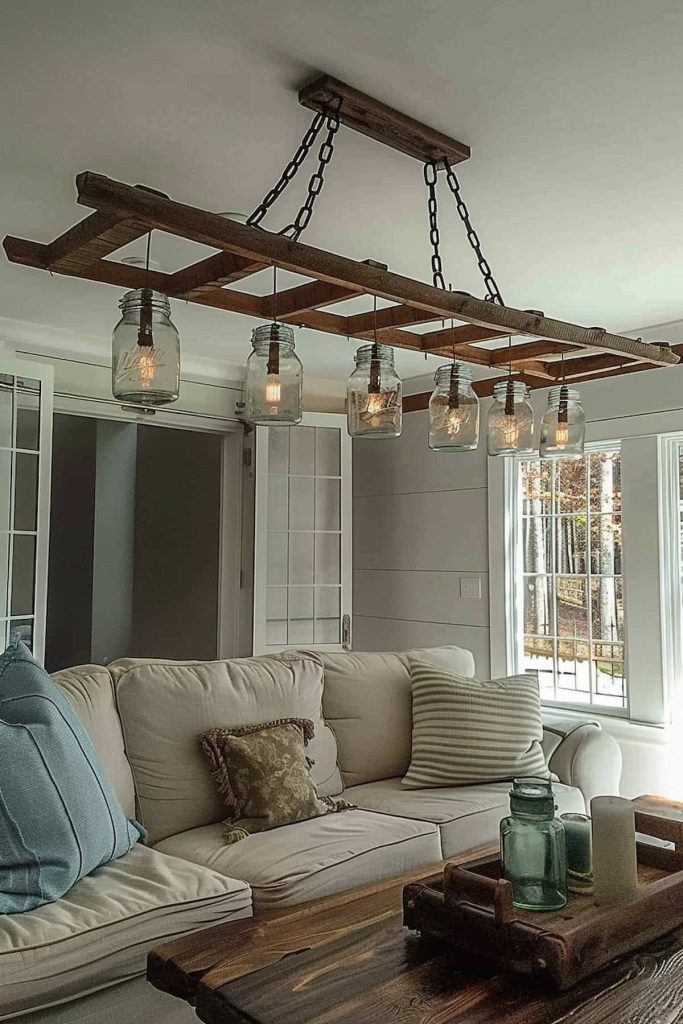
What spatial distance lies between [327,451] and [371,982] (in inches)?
158

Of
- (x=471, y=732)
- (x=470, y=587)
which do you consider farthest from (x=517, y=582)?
(x=471, y=732)

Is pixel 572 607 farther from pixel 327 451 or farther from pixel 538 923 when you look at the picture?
pixel 538 923

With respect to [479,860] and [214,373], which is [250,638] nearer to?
[214,373]

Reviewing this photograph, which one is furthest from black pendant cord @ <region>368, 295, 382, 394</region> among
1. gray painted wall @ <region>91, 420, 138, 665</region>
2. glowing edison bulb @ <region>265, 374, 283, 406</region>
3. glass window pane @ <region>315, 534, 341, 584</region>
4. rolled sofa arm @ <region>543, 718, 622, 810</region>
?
gray painted wall @ <region>91, 420, 138, 665</region>

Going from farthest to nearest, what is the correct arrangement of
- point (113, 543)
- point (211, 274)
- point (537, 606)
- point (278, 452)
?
point (113, 543)
point (278, 452)
point (537, 606)
point (211, 274)

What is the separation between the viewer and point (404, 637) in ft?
17.8

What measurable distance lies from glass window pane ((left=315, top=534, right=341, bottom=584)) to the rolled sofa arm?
200 cm

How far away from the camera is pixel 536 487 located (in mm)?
4918

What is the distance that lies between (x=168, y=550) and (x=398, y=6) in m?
4.99

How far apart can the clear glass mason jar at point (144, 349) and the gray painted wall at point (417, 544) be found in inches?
139

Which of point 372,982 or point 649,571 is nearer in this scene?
point 372,982

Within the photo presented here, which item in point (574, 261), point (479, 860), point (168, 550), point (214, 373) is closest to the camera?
point (479, 860)

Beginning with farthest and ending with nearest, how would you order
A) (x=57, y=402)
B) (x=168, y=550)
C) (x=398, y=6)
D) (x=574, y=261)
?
(x=168, y=550), (x=57, y=402), (x=574, y=261), (x=398, y=6)

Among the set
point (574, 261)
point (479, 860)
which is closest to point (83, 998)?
point (479, 860)
